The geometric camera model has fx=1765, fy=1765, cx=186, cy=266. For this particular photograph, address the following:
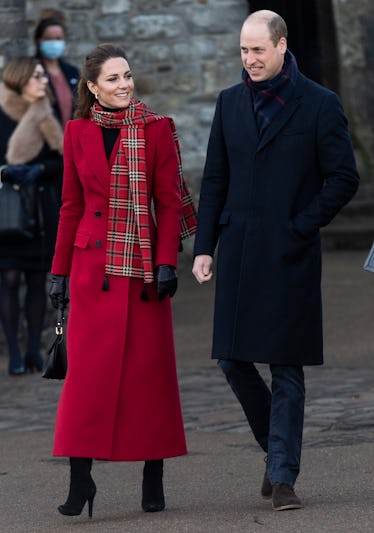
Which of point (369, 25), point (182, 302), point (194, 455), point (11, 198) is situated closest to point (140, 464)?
point (194, 455)

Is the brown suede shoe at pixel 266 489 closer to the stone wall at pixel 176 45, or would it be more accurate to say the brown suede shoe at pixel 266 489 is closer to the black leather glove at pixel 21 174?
the black leather glove at pixel 21 174

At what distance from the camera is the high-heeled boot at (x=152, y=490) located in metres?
6.21

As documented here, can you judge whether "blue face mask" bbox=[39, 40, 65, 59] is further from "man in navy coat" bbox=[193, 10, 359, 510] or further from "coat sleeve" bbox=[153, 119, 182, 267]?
"man in navy coat" bbox=[193, 10, 359, 510]

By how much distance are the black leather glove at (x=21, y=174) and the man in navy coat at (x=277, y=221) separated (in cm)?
418

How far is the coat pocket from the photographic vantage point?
623 centimetres

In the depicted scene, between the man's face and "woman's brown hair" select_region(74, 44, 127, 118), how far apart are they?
49cm

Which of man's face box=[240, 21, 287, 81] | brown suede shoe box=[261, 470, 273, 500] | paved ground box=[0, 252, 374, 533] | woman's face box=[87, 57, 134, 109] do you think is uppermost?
man's face box=[240, 21, 287, 81]

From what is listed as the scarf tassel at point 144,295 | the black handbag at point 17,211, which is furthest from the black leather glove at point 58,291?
the black handbag at point 17,211

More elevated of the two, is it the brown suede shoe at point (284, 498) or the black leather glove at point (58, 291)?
the black leather glove at point (58, 291)

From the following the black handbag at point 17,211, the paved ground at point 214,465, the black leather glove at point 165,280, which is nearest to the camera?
the paved ground at point 214,465

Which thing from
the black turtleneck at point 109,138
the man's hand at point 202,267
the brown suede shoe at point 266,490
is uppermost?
the black turtleneck at point 109,138

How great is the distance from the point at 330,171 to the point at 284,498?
1126 mm

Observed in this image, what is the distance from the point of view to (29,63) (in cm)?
1029

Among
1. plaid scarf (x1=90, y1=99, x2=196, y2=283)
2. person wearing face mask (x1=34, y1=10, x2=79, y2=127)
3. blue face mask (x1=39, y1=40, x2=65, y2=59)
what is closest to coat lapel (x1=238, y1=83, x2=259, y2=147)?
plaid scarf (x1=90, y1=99, x2=196, y2=283)
